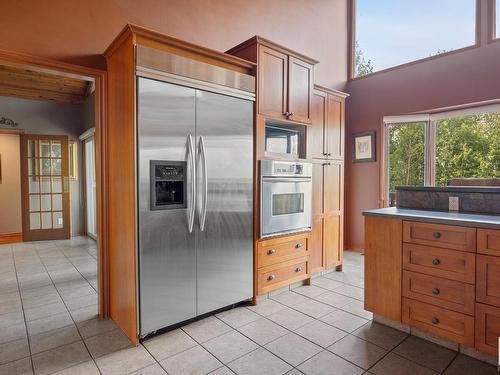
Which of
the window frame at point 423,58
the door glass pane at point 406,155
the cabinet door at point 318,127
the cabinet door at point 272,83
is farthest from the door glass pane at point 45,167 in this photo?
the door glass pane at point 406,155

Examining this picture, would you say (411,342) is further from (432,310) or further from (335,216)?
(335,216)

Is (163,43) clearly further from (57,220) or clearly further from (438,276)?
(57,220)

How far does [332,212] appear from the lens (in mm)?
3770

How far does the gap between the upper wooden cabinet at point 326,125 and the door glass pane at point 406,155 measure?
1.10 metres

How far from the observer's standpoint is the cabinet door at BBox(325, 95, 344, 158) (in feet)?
12.2

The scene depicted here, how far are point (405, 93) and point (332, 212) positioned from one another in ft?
6.56

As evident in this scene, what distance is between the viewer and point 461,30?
3797 mm

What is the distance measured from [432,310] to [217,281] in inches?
63.1

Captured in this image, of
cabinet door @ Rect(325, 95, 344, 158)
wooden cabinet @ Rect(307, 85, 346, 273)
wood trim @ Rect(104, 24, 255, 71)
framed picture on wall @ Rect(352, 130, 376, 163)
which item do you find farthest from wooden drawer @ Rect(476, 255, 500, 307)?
framed picture on wall @ Rect(352, 130, 376, 163)

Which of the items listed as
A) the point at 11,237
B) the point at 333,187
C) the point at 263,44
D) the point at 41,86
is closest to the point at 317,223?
the point at 333,187

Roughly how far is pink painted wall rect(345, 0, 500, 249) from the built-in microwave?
1.76 meters

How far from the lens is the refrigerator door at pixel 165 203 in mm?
2170

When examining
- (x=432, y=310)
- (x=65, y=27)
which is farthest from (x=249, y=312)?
(x=65, y=27)

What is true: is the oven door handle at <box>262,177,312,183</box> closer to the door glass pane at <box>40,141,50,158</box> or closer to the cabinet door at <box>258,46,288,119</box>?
the cabinet door at <box>258,46,288,119</box>
